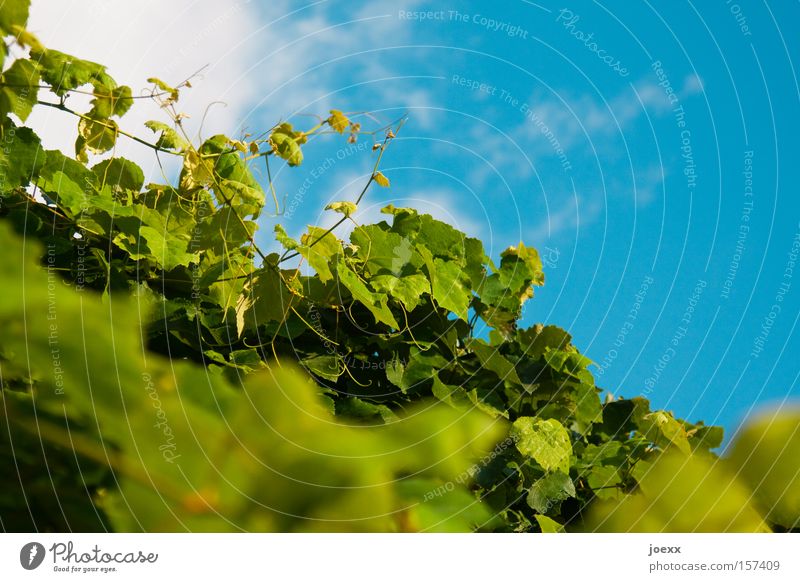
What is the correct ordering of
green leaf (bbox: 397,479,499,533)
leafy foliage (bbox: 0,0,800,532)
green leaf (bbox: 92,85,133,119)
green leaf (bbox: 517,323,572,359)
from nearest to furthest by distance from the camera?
1. leafy foliage (bbox: 0,0,800,532)
2. green leaf (bbox: 397,479,499,533)
3. green leaf (bbox: 92,85,133,119)
4. green leaf (bbox: 517,323,572,359)

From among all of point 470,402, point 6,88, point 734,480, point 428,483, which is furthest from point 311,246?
point 428,483

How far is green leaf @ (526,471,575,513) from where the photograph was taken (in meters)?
1.71

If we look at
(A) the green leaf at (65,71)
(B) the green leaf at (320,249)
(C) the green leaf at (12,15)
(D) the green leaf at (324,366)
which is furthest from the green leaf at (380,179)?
(C) the green leaf at (12,15)

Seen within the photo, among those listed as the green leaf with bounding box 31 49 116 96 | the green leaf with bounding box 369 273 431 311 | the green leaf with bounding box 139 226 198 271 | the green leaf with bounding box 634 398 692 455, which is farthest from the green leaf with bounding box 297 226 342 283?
the green leaf with bounding box 634 398 692 455

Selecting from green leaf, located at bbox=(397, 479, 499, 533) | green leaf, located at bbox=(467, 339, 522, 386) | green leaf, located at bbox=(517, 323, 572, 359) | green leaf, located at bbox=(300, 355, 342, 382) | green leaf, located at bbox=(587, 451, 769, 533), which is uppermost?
green leaf, located at bbox=(517, 323, 572, 359)

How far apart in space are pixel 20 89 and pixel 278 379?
95 cm

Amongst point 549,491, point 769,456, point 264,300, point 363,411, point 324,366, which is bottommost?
point 769,456

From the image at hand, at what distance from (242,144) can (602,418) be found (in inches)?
46.8

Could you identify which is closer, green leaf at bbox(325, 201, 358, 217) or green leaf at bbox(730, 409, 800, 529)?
green leaf at bbox(730, 409, 800, 529)

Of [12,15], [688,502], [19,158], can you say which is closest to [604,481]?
[688,502]

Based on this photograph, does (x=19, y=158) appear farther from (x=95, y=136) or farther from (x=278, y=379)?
(x=278, y=379)

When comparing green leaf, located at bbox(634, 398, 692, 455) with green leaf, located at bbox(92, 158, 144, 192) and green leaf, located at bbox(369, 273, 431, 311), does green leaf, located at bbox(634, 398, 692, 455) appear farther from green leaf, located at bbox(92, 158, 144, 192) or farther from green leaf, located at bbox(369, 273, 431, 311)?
green leaf, located at bbox(92, 158, 144, 192)

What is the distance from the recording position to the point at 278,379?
0.53 metres

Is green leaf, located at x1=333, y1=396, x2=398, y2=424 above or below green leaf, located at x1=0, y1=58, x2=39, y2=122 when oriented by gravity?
below
